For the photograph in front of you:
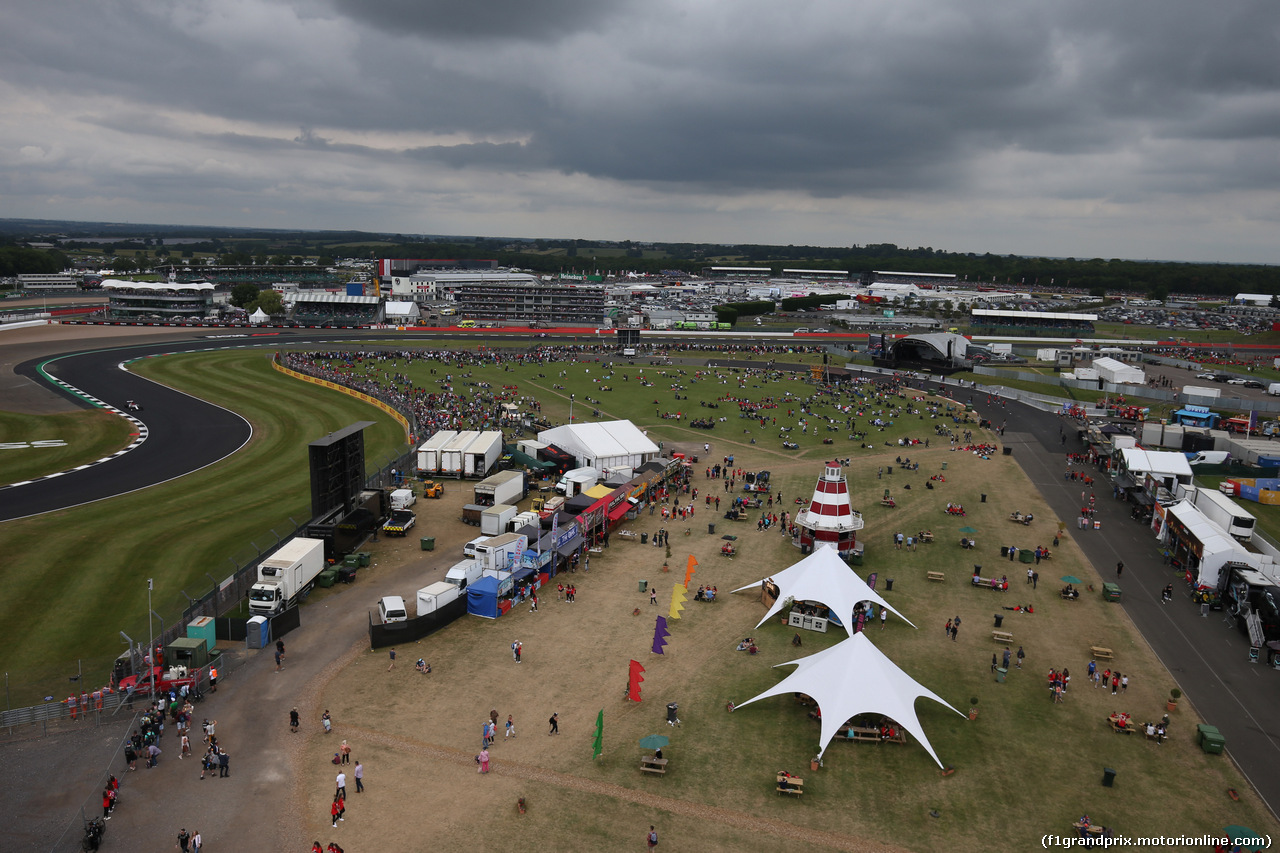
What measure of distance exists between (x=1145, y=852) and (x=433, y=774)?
20048 mm

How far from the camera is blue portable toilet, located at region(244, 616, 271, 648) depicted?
29484 mm

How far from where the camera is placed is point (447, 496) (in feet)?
161

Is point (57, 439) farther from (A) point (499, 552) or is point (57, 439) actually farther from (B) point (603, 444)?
(A) point (499, 552)

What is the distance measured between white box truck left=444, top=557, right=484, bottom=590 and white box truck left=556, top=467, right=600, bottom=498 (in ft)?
40.6

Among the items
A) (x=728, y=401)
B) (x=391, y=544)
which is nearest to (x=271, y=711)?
(x=391, y=544)

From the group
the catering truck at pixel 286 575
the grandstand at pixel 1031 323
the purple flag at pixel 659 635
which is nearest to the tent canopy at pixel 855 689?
the purple flag at pixel 659 635

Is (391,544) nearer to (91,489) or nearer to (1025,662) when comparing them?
(91,489)

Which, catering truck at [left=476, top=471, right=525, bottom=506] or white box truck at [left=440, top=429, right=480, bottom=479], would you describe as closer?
catering truck at [left=476, top=471, right=525, bottom=506]

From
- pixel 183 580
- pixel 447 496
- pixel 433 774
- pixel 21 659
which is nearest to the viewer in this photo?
pixel 433 774

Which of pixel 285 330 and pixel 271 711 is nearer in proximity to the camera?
pixel 271 711

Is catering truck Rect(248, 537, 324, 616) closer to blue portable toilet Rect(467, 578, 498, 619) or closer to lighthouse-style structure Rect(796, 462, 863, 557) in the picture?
blue portable toilet Rect(467, 578, 498, 619)

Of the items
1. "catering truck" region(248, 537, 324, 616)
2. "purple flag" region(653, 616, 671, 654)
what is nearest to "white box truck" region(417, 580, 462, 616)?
"catering truck" region(248, 537, 324, 616)

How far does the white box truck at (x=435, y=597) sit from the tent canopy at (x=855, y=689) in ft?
42.0

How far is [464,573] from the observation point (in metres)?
34.2
